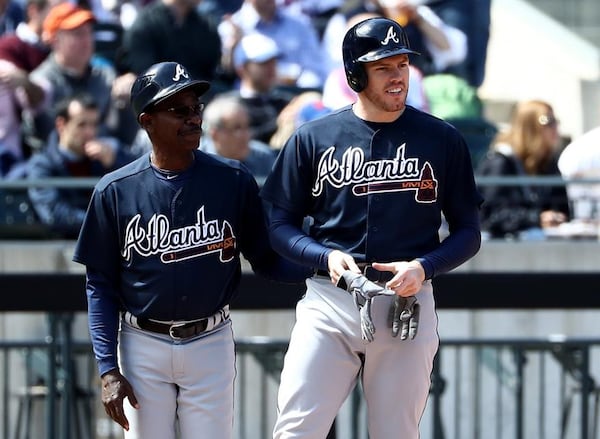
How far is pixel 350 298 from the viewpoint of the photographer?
171 inches

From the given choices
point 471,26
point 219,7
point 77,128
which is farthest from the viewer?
point 219,7

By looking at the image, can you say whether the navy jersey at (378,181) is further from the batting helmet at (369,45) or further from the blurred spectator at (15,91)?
the blurred spectator at (15,91)

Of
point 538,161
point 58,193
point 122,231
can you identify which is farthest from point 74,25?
point 122,231

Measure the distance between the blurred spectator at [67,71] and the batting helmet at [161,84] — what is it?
14.9ft

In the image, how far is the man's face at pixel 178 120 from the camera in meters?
4.32

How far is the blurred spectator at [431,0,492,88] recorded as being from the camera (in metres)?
9.92

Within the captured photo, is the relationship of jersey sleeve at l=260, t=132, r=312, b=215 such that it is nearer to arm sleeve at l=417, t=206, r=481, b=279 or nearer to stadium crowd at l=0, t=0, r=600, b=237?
arm sleeve at l=417, t=206, r=481, b=279

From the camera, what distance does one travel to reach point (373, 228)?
4.30 m

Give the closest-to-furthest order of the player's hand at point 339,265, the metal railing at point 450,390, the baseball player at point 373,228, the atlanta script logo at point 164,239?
the player's hand at point 339,265 → the baseball player at point 373,228 → the atlanta script logo at point 164,239 → the metal railing at point 450,390

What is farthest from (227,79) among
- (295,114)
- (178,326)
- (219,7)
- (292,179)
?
(178,326)

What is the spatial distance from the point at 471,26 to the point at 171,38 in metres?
2.29

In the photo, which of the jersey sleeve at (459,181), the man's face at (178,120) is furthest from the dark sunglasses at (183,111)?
the jersey sleeve at (459,181)

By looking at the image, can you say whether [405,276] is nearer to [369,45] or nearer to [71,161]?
[369,45]

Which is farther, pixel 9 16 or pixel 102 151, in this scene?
pixel 9 16
